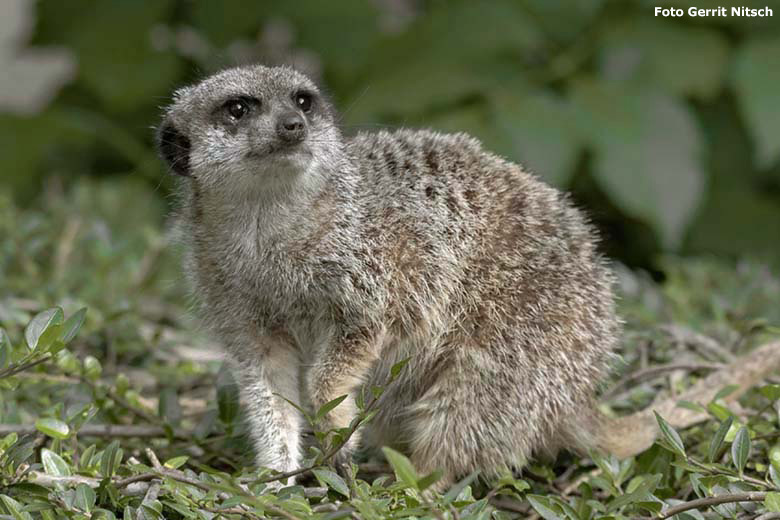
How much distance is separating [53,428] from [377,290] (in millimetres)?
1018

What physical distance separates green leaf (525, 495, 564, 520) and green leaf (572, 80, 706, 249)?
11.2 ft

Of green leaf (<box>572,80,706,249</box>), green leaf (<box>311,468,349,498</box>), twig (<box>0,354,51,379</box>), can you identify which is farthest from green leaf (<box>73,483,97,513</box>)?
green leaf (<box>572,80,706,249</box>)

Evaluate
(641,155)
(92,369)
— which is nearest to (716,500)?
(92,369)

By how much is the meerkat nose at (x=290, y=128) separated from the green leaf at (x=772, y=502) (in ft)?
5.32

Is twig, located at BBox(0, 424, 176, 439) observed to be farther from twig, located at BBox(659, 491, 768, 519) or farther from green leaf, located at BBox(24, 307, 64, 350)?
twig, located at BBox(659, 491, 768, 519)

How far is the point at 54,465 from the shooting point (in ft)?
9.17

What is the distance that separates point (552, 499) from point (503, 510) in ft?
1.28

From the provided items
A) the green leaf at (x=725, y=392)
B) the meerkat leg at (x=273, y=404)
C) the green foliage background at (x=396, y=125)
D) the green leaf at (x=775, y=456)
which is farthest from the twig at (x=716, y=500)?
the meerkat leg at (x=273, y=404)

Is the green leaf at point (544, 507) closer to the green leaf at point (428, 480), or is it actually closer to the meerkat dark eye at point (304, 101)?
the green leaf at point (428, 480)

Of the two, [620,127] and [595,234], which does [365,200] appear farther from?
[620,127]

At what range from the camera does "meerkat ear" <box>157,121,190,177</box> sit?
3475mm

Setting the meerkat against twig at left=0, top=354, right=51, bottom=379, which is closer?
twig at left=0, top=354, right=51, bottom=379

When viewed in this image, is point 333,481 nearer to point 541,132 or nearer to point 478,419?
point 478,419

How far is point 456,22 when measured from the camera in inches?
255
